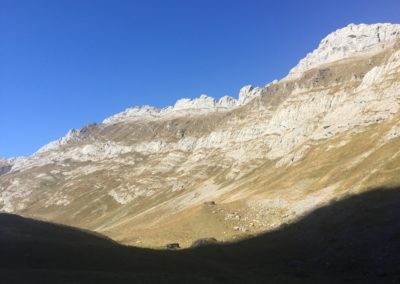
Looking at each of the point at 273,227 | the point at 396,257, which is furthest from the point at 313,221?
the point at 396,257

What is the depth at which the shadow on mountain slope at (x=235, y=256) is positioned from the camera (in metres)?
45.8

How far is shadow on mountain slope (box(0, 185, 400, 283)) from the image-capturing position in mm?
45750

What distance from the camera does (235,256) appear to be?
6750 cm

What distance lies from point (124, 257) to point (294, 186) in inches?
3706

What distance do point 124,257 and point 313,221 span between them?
4321cm

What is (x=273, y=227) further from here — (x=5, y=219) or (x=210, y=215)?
(x=5, y=219)

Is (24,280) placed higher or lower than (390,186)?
higher

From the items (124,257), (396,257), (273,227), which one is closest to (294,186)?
(273,227)

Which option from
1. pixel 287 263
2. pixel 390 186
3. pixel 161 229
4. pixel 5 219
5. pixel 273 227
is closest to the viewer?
pixel 287 263

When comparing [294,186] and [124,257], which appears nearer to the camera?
[124,257]

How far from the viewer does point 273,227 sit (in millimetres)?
92062

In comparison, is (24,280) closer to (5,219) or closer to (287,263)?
(5,219)

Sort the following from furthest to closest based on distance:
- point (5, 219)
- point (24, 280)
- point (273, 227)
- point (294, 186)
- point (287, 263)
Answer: point (294, 186), point (273, 227), point (5, 219), point (287, 263), point (24, 280)

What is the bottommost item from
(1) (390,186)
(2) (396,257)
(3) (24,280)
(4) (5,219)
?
(2) (396,257)
